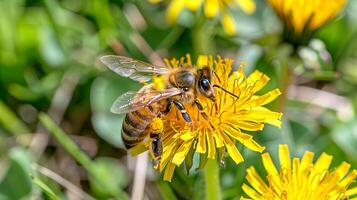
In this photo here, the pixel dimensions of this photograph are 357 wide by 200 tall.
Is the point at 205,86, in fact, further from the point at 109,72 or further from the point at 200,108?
the point at 109,72

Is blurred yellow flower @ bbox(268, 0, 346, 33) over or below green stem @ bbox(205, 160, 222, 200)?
over

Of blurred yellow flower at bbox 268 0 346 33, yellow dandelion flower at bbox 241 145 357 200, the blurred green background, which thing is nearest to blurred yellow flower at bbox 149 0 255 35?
the blurred green background

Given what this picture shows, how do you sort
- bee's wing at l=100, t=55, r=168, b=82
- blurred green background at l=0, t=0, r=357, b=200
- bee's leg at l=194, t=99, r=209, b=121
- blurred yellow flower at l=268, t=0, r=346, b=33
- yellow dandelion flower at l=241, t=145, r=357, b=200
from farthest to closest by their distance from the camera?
blurred green background at l=0, t=0, r=357, b=200 → blurred yellow flower at l=268, t=0, r=346, b=33 → bee's wing at l=100, t=55, r=168, b=82 → bee's leg at l=194, t=99, r=209, b=121 → yellow dandelion flower at l=241, t=145, r=357, b=200

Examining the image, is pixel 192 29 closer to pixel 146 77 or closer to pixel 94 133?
pixel 94 133

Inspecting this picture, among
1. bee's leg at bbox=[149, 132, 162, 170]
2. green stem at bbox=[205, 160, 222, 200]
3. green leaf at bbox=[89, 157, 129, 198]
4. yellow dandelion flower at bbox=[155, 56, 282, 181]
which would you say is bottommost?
green leaf at bbox=[89, 157, 129, 198]

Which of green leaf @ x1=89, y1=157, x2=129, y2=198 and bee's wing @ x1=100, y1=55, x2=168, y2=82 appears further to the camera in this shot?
green leaf @ x1=89, y1=157, x2=129, y2=198

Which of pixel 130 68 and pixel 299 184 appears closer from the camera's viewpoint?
pixel 299 184

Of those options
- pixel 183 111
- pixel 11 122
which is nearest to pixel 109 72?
pixel 11 122

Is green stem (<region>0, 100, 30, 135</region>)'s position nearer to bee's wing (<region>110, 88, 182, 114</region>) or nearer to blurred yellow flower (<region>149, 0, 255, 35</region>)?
blurred yellow flower (<region>149, 0, 255, 35</region>)
